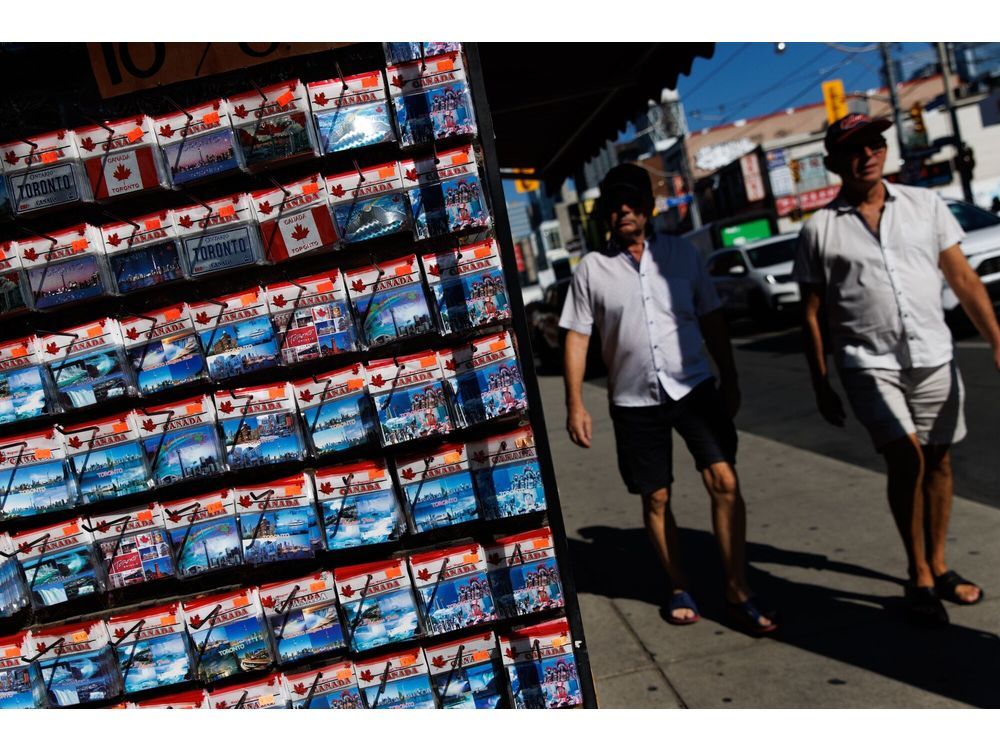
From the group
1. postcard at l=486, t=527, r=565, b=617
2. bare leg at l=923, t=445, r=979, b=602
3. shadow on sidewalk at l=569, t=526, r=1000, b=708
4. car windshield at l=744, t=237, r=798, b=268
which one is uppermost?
car windshield at l=744, t=237, r=798, b=268

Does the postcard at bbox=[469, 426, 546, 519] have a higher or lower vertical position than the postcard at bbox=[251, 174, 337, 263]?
lower

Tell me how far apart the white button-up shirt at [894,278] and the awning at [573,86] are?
143cm

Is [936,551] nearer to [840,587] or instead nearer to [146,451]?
[840,587]

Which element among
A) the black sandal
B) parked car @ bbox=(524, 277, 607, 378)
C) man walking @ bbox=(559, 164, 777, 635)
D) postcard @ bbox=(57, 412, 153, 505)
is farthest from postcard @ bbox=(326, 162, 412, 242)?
parked car @ bbox=(524, 277, 607, 378)

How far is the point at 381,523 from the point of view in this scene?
2.83 metres

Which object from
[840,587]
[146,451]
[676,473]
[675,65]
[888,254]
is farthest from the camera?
[676,473]

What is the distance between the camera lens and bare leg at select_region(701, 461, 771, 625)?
13.5 ft

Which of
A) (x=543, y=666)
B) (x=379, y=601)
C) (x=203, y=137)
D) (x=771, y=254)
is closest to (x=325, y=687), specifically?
(x=379, y=601)

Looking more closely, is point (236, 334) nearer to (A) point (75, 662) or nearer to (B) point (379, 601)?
(B) point (379, 601)

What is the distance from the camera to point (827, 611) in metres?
4.22

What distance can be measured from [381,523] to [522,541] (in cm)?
43

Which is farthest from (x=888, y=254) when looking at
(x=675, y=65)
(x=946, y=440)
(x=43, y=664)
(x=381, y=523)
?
(x=43, y=664)

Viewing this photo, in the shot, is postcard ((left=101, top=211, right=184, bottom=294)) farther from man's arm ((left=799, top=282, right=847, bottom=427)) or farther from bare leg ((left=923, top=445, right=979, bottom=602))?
bare leg ((left=923, top=445, right=979, bottom=602))

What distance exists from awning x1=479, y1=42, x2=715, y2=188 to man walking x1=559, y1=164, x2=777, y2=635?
128 cm
